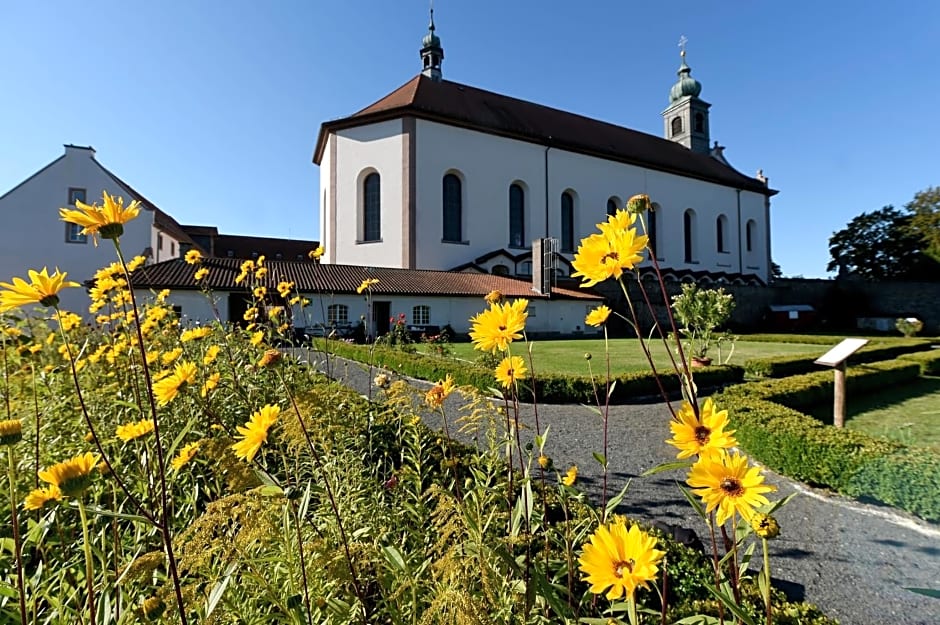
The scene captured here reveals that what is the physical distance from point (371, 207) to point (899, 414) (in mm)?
23574

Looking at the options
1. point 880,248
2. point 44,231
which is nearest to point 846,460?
point 44,231

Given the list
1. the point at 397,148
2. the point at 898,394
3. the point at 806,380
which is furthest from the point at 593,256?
the point at 397,148

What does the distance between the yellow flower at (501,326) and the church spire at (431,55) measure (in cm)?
3267

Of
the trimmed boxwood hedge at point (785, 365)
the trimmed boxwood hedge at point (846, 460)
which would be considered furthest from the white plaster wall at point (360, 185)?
the trimmed boxwood hedge at point (846, 460)

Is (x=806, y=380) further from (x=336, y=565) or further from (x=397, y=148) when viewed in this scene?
(x=397, y=148)

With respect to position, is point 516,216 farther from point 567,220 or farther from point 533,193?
point 567,220

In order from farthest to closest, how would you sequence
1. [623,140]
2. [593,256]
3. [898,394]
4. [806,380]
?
1. [623,140]
2. [898,394]
3. [806,380]
4. [593,256]

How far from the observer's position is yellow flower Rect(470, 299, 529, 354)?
1.36m

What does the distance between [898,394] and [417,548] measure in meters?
9.94

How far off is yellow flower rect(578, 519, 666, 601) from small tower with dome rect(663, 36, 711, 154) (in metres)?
46.4

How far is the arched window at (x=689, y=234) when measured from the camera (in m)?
34.8

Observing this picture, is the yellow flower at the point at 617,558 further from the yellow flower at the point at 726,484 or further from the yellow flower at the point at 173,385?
the yellow flower at the point at 173,385

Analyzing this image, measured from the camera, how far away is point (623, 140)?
34.3m

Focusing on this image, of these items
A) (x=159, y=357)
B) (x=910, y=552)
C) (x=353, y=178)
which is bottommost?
(x=910, y=552)
